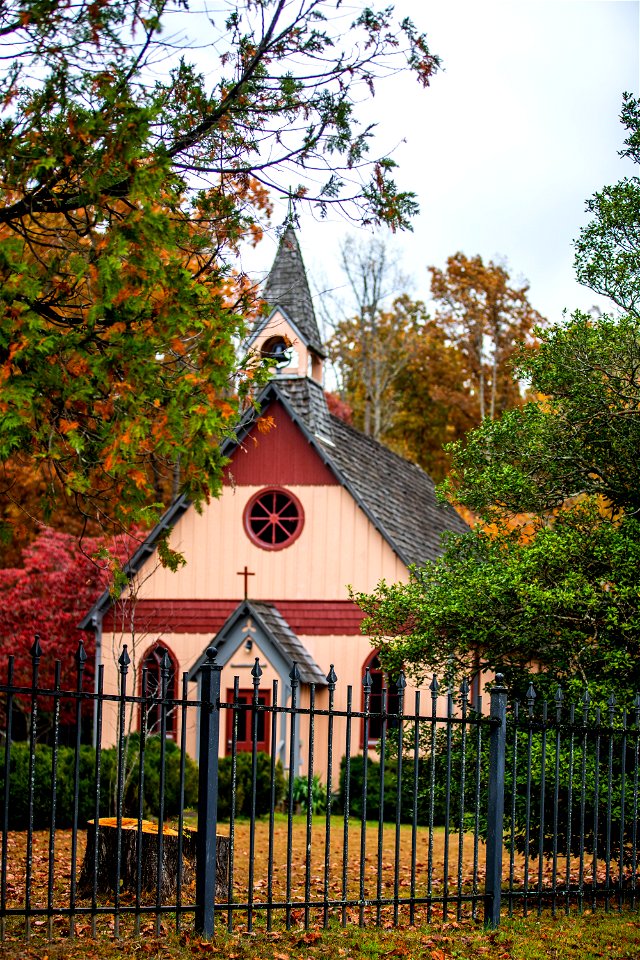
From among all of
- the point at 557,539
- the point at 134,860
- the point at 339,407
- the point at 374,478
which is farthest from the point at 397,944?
the point at 339,407

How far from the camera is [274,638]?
23031 mm

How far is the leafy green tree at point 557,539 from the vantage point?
1195 cm

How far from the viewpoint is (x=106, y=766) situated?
18.2 m

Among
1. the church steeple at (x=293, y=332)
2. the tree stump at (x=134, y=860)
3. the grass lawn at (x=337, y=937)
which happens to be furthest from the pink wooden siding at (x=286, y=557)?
the tree stump at (x=134, y=860)

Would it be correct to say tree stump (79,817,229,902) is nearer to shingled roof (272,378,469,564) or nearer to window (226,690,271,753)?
window (226,690,271,753)

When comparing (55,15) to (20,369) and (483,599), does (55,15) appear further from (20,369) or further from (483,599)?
(483,599)

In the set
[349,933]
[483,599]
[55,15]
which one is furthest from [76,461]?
[483,599]

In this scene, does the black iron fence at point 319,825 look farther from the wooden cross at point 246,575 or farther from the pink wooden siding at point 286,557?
the pink wooden siding at point 286,557

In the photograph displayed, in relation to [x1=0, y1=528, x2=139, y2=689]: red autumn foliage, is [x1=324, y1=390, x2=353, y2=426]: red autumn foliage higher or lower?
higher

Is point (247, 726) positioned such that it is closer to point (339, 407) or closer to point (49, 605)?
point (49, 605)

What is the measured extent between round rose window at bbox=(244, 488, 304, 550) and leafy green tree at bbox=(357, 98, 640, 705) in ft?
38.3

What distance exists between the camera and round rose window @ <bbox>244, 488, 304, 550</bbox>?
25.5 m

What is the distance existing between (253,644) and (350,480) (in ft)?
13.1

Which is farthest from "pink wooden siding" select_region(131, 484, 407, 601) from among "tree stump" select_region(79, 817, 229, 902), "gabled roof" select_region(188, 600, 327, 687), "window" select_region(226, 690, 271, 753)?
"tree stump" select_region(79, 817, 229, 902)
